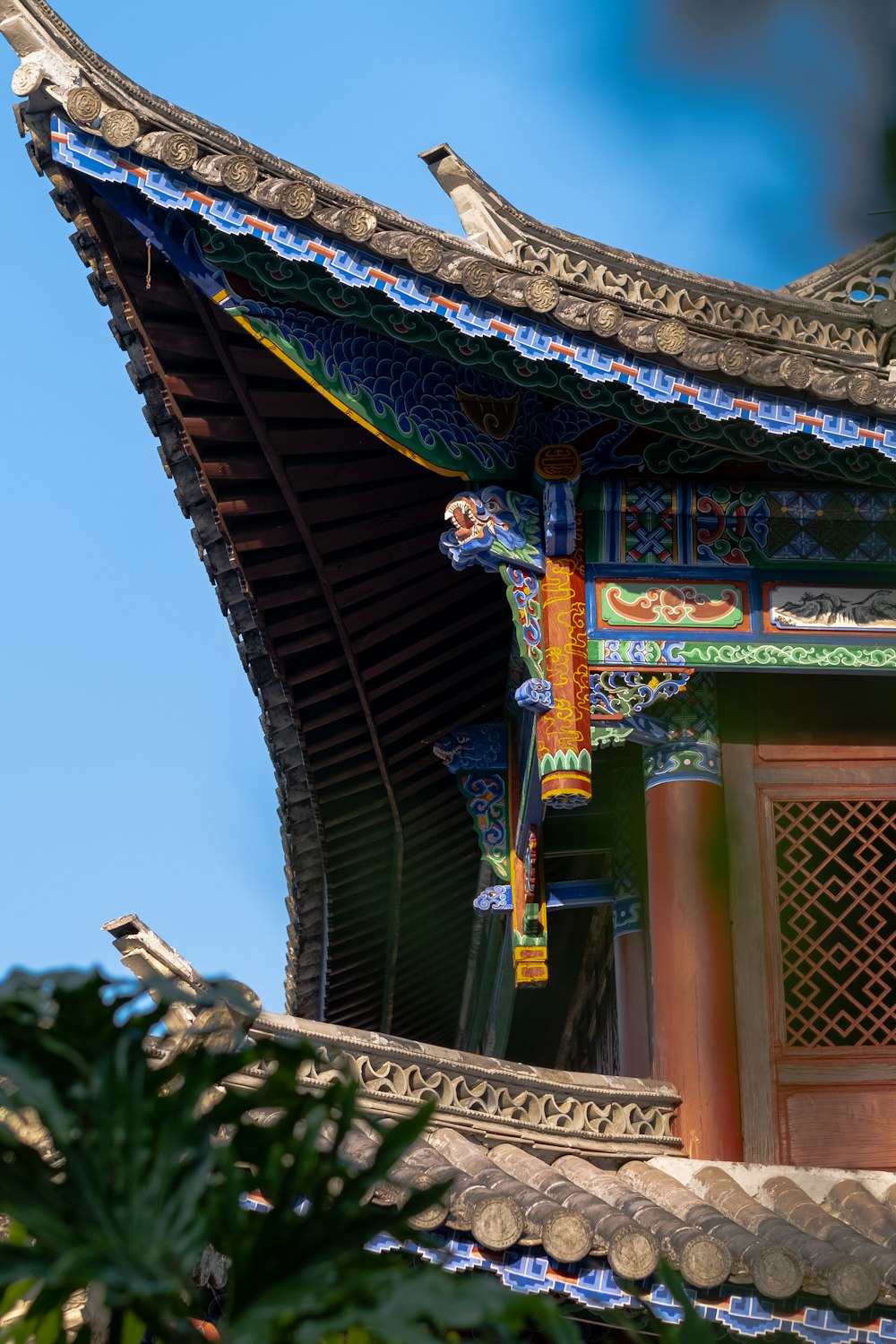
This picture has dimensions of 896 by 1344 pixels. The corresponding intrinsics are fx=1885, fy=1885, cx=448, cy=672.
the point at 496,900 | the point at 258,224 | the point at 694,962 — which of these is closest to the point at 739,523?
the point at 694,962

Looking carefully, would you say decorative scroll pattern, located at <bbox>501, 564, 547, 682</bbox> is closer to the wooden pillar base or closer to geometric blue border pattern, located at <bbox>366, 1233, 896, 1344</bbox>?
the wooden pillar base

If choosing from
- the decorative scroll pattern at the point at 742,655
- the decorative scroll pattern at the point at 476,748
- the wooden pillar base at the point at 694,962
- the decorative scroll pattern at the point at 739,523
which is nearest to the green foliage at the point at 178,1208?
the wooden pillar base at the point at 694,962

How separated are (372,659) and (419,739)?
690mm

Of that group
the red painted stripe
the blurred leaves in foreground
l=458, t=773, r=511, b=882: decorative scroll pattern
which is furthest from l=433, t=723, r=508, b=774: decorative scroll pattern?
the blurred leaves in foreground

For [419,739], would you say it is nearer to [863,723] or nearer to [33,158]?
[863,723]

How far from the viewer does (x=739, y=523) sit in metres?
6.88

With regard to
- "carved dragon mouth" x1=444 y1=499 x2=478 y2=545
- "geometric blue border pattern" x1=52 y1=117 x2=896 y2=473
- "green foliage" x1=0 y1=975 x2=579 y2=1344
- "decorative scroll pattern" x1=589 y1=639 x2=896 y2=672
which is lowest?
"green foliage" x1=0 y1=975 x2=579 y2=1344

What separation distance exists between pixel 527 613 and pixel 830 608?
1.15 meters

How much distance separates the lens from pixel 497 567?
655 centimetres

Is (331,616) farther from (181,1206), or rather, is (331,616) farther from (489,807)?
(181,1206)

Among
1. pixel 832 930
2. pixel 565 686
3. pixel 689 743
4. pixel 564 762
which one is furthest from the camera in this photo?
pixel 832 930

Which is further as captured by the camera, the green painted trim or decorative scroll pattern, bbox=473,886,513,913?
decorative scroll pattern, bbox=473,886,513,913

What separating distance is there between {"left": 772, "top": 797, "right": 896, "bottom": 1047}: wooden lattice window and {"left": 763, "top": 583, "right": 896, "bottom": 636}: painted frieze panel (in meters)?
0.63

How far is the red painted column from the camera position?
241 inches
